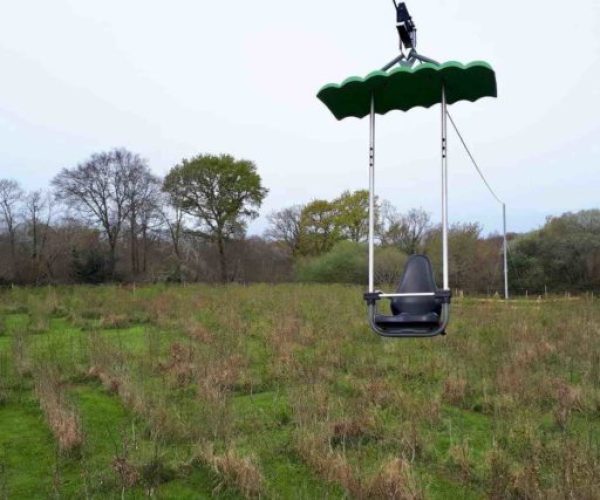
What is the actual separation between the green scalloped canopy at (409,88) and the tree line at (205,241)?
48.9 ft

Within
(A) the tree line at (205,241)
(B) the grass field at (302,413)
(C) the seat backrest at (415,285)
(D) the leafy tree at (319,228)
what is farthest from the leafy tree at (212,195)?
(C) the seat backrest at (415,285)

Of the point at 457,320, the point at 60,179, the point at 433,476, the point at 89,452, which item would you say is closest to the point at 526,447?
the point at 433,476

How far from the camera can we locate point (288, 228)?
29.5 m

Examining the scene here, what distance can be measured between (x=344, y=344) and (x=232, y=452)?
3.78 m

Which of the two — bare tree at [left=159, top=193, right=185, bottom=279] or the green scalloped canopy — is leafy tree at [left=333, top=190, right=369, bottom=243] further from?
the green scalloped canopy

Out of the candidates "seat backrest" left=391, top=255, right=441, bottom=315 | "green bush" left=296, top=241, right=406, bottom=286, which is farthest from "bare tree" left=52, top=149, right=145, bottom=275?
"seat backrest" left=391, top=255, right=441, bottom=315

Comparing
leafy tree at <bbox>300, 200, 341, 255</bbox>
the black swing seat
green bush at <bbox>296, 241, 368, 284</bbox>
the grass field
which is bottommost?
the grass field

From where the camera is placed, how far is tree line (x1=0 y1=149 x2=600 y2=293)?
1927 cm

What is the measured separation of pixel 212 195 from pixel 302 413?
19925 millimetres

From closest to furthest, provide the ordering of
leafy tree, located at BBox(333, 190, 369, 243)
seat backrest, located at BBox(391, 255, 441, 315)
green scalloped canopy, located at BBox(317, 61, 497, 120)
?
green scalloped canopy, located at BBox(317, 61, 497, 120)
seat backrest, located at BBox(391, 255, 441, 315)
leafy tree, located at BBox(333, 190, 369, 243)

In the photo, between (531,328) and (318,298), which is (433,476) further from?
(318,298)

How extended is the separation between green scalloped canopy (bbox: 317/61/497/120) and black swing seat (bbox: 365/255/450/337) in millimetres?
897

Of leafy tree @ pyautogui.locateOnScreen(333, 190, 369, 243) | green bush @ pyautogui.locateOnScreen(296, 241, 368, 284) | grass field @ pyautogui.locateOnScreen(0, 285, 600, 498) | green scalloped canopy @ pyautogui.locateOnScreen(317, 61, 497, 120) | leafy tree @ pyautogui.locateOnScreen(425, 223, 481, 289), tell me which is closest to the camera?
green scalloped canopy @ pyautogui.locateOnScreen(317, 61, 497, 120)

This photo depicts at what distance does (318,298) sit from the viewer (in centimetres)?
1205
